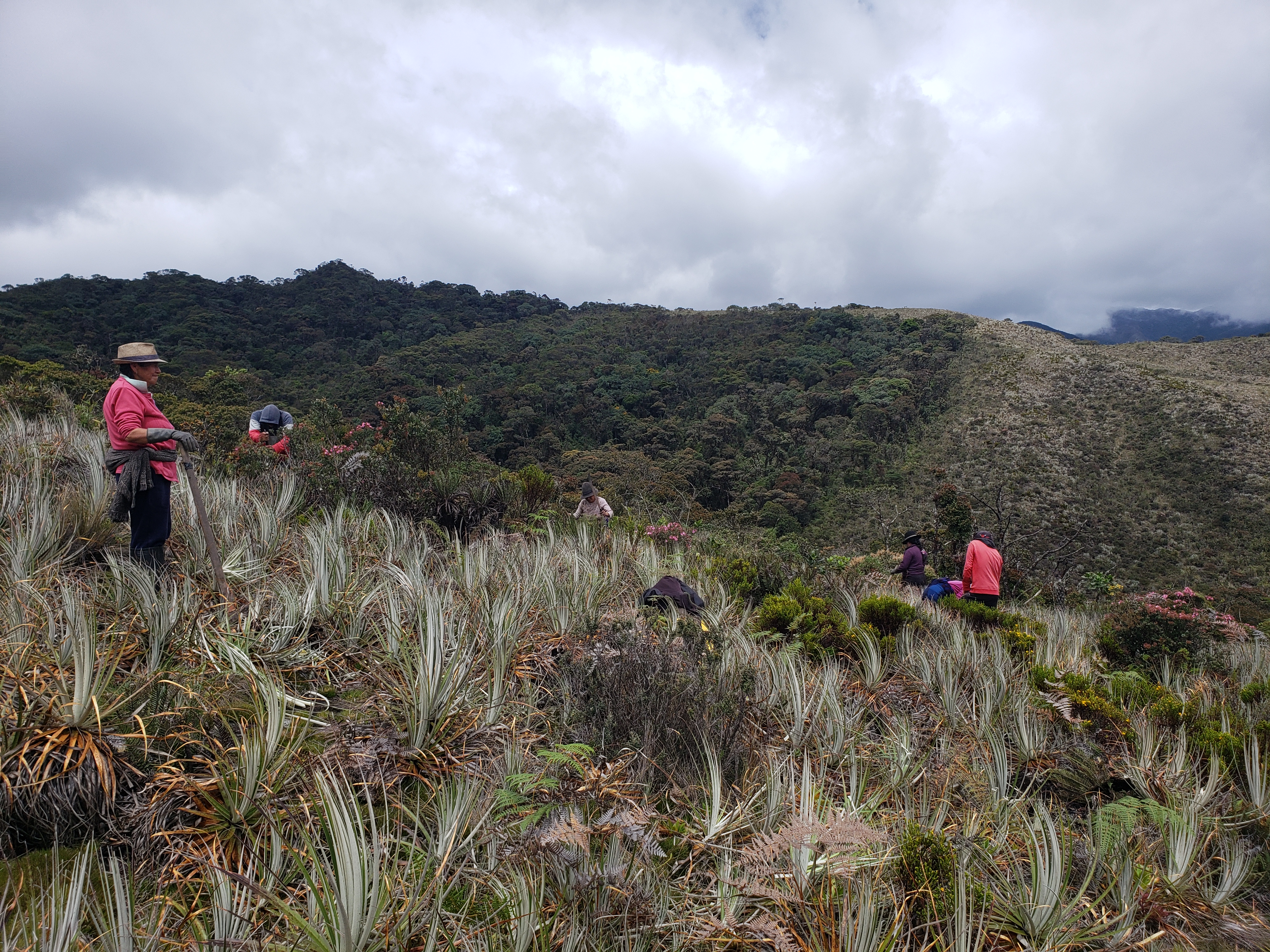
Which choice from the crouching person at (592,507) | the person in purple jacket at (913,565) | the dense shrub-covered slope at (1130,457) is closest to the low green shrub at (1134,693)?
the person in purple jacket at (913,565)

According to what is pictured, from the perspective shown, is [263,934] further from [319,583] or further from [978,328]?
[978,328]

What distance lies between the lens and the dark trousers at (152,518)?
11.5 feet

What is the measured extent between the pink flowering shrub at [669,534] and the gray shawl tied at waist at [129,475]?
15.8ft

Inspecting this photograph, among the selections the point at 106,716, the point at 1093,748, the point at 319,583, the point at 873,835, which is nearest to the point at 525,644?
the point at 319,583

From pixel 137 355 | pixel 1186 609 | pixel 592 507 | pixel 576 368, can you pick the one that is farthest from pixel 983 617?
pixel 576 368

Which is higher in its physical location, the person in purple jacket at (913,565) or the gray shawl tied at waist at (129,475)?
the gray shawl tied at waist at (129,475)

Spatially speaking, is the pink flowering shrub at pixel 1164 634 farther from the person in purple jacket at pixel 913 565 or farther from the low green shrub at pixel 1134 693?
the low green shrub at pixel 1134 693

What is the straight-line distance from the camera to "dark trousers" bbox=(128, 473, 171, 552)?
3520 millimetres

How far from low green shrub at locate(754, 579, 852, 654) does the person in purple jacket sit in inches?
148

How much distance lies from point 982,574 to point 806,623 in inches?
119

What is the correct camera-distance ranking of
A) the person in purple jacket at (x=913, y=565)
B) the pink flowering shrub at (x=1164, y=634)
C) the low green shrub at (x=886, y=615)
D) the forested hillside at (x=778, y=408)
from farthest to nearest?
the forested hillside at (x=778, y=408), the person in purple jacket at (x=913, y=565), the pink flowering shrub at (x=1164, y=634), the low green shrub at (x=886, y=615)

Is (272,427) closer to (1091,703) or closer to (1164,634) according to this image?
(1091,703)

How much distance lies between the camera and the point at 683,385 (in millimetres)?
50406

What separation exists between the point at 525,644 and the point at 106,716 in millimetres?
1951
